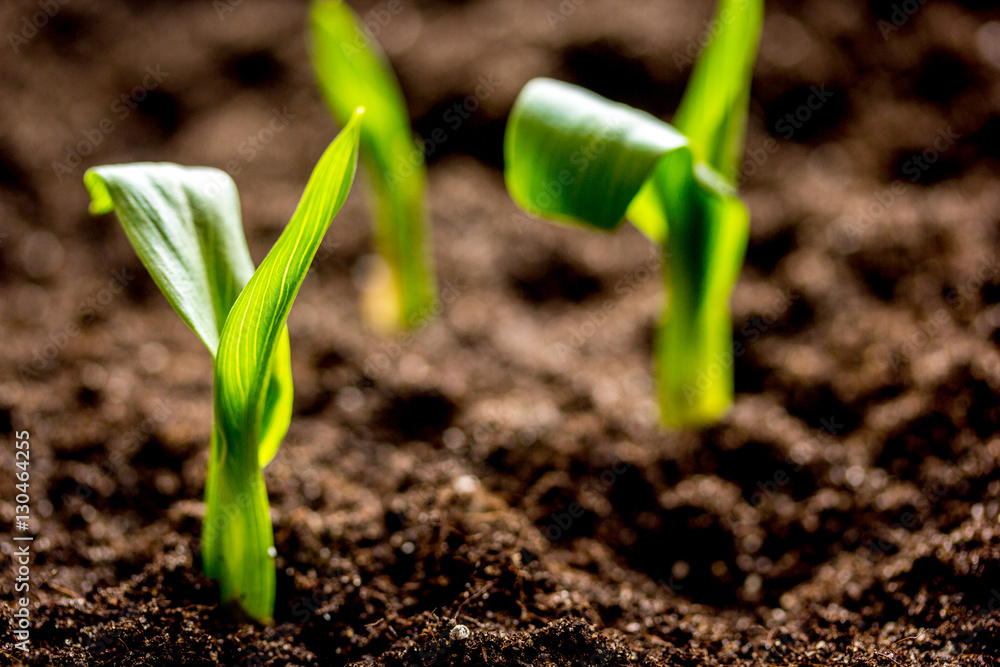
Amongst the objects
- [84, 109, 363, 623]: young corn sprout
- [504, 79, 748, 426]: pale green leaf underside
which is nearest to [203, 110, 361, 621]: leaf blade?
[84, 109, 363, 623]: young corn sprout

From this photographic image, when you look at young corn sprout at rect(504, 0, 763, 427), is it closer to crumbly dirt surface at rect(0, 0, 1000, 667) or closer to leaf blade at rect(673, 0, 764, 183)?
leaf blade at rect(673, 0, 764, 183)

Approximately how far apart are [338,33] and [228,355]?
76 centimetres

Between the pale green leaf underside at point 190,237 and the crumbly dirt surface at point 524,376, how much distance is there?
311mm

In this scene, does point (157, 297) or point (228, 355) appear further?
point (157, 297)

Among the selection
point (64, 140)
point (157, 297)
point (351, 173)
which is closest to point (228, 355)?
point (351, 173)

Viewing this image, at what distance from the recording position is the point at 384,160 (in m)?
1.31

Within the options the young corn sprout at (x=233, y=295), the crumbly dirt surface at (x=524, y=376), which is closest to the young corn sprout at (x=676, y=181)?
the crumbly dirt surface at (x=524, y=376)

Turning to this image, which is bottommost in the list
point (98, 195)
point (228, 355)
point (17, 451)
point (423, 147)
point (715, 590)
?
point (715, 590)

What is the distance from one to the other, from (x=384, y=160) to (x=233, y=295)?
0.59 meters

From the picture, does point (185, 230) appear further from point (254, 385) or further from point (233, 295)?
point (254, 385)

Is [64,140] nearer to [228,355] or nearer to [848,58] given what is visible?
[228,355]

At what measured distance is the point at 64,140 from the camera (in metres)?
1.82

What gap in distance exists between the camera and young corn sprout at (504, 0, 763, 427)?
84 cm

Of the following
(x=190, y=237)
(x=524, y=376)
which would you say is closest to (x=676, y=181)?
(x=524, y=376)
